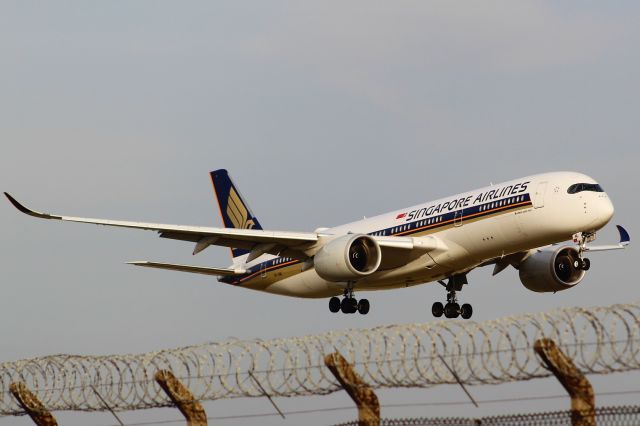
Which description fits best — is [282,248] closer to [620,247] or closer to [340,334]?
[620,247]

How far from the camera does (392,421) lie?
18.0 m

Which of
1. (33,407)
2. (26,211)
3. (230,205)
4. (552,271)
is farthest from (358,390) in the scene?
(230,205)

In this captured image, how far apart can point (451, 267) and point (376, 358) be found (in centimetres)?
2679

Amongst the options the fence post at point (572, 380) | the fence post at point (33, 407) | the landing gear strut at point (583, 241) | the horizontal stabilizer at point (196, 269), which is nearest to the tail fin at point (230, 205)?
the horizontal stabilizer at point (196, 269)

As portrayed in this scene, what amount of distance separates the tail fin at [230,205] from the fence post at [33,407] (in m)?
33.5

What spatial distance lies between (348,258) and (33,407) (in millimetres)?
20875

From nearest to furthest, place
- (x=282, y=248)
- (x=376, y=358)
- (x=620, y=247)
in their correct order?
(x=376, y=358), (x=282, y=248), (x=620, y=247)

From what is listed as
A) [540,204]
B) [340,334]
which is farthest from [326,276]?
[340,334]

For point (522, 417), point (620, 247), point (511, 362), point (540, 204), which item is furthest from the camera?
point (620, 247)

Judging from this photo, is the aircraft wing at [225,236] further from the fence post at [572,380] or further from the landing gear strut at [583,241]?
the fence post at [572,380]

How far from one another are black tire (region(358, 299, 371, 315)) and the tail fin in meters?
10.6

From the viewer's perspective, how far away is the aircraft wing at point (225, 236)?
4244cm

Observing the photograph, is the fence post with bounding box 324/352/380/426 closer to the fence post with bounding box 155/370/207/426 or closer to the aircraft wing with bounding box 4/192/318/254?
the fence post with bounding box 155/370/207/426

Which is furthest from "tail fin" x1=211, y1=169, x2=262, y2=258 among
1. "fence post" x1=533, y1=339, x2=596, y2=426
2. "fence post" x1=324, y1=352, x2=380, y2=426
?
"fence post" x1=533, y1=339, x2=596, y2=426
